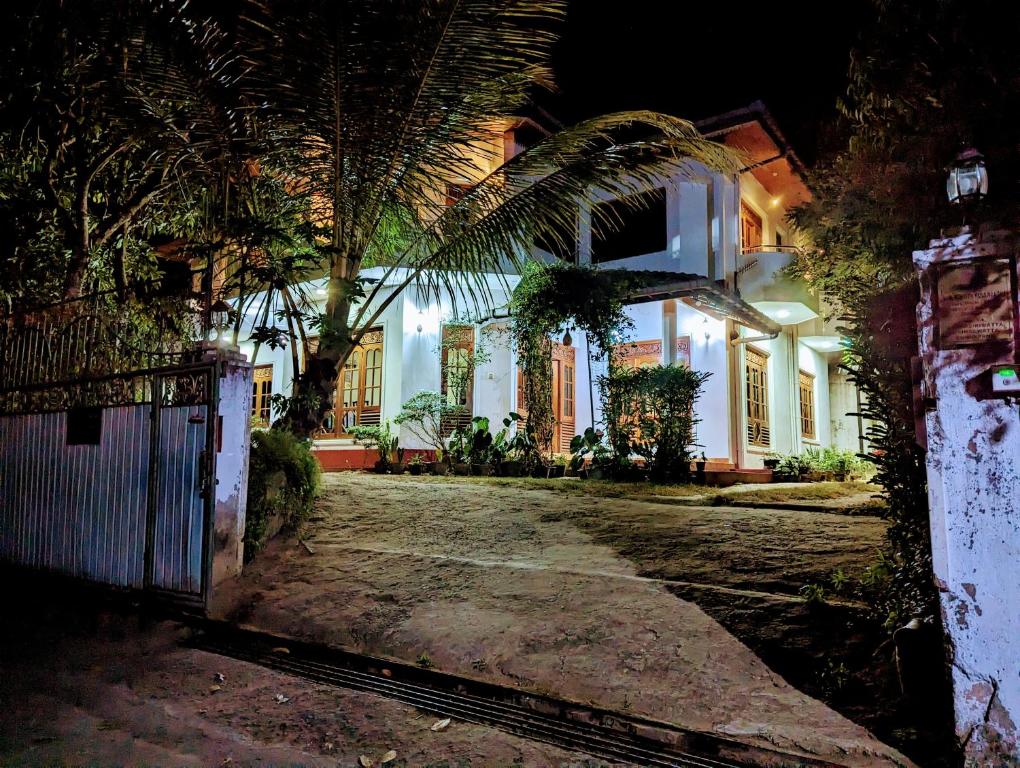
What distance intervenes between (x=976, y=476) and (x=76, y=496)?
6.88 m

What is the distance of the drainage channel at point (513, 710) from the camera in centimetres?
294

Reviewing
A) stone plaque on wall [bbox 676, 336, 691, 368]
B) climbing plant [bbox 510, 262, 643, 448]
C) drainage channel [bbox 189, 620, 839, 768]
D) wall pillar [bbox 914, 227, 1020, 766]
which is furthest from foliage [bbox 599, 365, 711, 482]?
wall pillar [bbox 914, 227, 1020, 766]

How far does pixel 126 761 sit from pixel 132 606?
9.34ft

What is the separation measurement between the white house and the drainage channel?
8373mm

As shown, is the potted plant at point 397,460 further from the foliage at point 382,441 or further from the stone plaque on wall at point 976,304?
the stone plaque on wall at point 976,304

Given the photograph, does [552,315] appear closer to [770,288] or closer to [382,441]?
[382,441]

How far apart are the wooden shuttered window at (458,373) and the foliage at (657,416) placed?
3.46m

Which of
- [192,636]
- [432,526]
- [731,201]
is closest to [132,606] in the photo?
[192,636]

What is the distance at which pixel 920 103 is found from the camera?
359cm

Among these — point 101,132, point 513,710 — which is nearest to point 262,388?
point 101,132

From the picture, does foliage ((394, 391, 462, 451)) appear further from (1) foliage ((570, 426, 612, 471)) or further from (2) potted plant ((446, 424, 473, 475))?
(1) foliage ((570, 426, 612, 471))

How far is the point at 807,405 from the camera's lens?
17.4 meters

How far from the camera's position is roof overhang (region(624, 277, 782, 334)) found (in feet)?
36.9

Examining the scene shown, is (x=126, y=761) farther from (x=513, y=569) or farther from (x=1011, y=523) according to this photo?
(x=1011, y=523)
